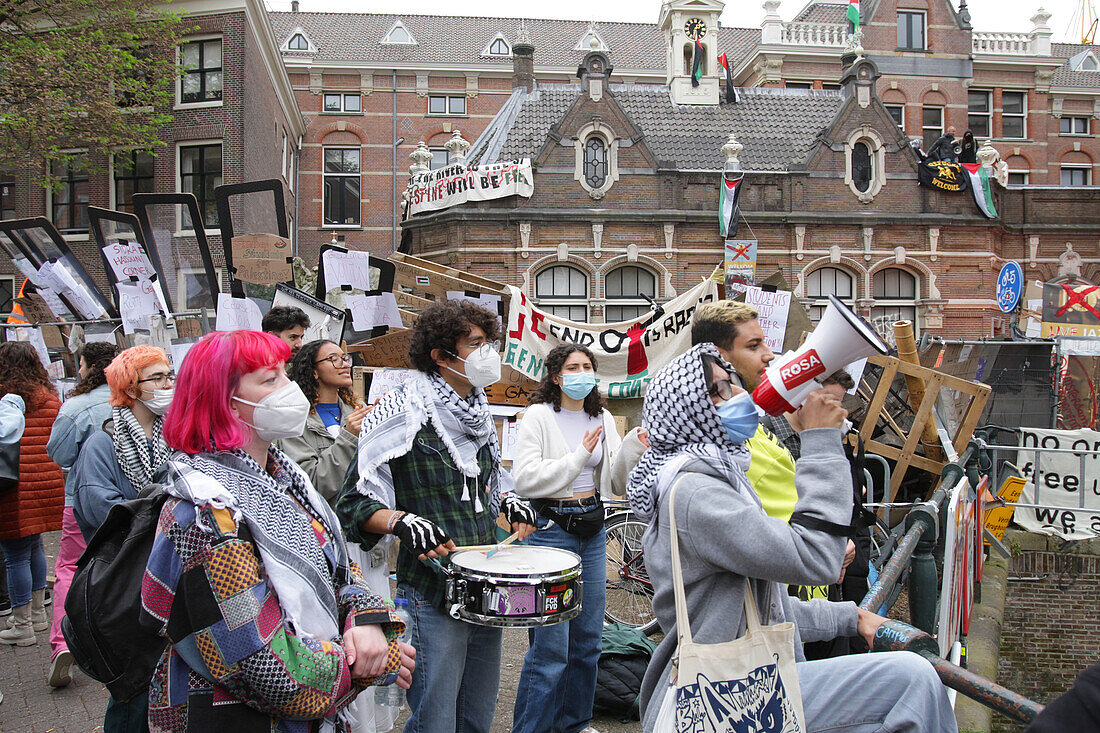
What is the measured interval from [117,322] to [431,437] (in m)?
7.02

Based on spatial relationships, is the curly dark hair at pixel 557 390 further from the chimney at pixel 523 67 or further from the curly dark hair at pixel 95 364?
the chimney at pixel 523 67

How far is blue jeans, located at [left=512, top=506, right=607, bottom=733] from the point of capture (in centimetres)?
352

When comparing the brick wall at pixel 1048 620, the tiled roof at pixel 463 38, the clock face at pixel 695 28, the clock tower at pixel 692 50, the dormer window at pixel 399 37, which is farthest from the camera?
the dormer window at pixel 399 37

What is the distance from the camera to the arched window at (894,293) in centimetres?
2052

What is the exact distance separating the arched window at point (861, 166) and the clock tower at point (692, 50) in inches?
167

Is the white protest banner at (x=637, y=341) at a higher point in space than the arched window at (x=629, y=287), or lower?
lower

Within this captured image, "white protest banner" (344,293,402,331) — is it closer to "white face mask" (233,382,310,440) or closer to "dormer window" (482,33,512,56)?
"white face mask" (233,382,310,440)

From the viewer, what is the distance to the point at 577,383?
166 inches

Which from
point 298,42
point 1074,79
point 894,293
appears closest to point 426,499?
point 894,293

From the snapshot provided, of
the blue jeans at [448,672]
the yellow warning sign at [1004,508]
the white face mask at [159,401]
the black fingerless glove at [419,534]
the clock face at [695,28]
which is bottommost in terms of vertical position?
the yellow warning sign at [1004,508]

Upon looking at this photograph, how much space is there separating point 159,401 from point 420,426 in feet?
5.60

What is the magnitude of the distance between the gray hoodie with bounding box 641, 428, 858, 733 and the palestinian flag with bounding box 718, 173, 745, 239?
17.8m

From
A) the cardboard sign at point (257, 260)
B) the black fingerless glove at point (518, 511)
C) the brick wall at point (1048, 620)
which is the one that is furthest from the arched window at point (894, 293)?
the black fingerless glove at point (518, 511)

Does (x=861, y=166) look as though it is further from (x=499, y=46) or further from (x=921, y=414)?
(x=499, y=46)
